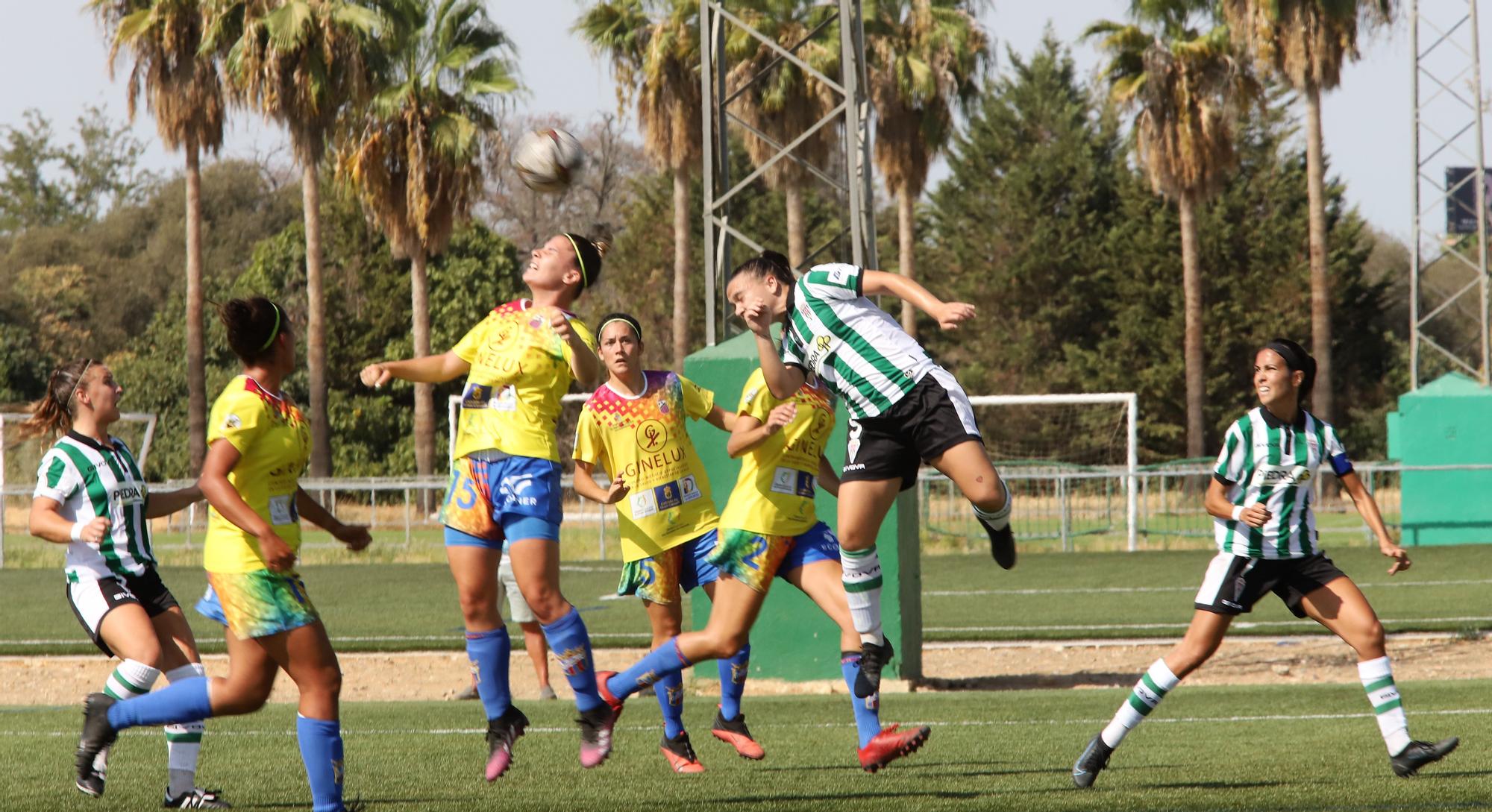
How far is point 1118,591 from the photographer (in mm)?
18078

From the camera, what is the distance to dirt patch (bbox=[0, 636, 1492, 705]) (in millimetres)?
11969

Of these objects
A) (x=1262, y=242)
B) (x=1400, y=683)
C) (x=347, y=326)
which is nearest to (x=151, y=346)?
(x=347, y=326)

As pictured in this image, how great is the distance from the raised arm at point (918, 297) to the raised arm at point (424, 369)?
158 cm

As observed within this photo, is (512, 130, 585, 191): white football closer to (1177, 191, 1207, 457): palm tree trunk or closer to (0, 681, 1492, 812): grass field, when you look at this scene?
(0, 681, 1492, 812): grass field

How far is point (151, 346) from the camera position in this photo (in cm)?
4541

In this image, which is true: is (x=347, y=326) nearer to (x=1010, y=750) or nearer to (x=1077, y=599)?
(x=1077, y=599)

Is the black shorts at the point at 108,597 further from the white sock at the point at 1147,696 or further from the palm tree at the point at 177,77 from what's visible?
the palm tree at the point at 177,77

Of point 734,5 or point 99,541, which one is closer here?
point 99,541

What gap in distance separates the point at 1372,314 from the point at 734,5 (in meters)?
22.5

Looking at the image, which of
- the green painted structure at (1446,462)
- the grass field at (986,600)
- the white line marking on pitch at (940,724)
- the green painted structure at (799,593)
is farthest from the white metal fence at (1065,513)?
the white line marking on pitch at (940,724)

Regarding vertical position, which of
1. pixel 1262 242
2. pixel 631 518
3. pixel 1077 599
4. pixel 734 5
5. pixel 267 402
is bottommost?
pixel 1077 599

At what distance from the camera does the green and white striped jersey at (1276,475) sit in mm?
6680

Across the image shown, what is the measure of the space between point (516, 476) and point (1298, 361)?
3.24 m

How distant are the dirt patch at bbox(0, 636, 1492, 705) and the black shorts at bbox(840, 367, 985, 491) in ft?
16.7
